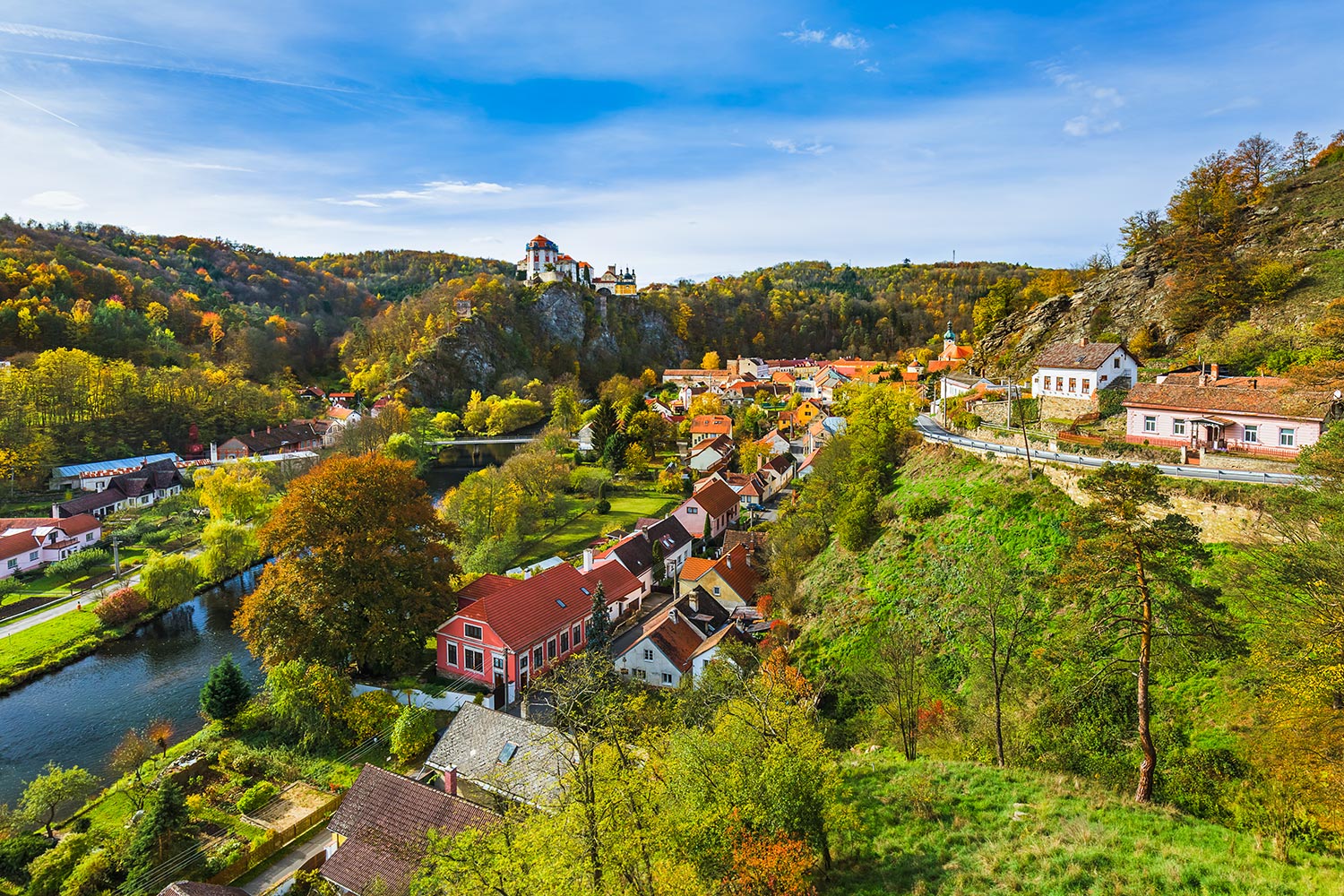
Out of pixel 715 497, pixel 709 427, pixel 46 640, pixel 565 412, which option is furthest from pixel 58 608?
pixel 709 427

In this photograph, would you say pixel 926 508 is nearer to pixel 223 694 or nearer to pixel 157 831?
pixel 157 831

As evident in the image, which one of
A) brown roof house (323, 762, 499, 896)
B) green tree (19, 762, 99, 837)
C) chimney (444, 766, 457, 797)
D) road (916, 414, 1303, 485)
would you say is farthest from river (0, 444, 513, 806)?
road (916, 414, 1303, 485)

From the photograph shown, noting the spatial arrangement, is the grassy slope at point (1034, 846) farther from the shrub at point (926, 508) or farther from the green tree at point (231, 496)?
the green tree at point (231, 496)

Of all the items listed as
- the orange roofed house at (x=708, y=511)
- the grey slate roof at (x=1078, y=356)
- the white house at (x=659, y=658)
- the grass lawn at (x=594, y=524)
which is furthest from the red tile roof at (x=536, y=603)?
the grey slate roof at (x=1078, y=356)

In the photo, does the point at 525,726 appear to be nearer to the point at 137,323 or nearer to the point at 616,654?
→ the point at 616,654

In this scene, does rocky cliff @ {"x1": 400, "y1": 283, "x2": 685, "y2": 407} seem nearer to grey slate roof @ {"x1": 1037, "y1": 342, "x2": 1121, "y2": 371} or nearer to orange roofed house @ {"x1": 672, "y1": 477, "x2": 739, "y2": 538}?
orange roofed house @ {"x1": 672, "y1": 477, "x2": 739, "y2": 538}

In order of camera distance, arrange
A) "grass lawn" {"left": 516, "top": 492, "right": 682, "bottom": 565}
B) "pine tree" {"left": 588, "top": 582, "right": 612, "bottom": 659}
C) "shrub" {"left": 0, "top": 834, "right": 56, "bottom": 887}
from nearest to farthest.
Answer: "shrub" {"left": 0, "top": 834, "right": 56, "bottom": 887}
"pine tree" {"left": 588, "top": 582, "right": 612, "bottom": 659}
"grass lawn" {"left": 516, "top": 492, "right": 682, "bottom": 565}
